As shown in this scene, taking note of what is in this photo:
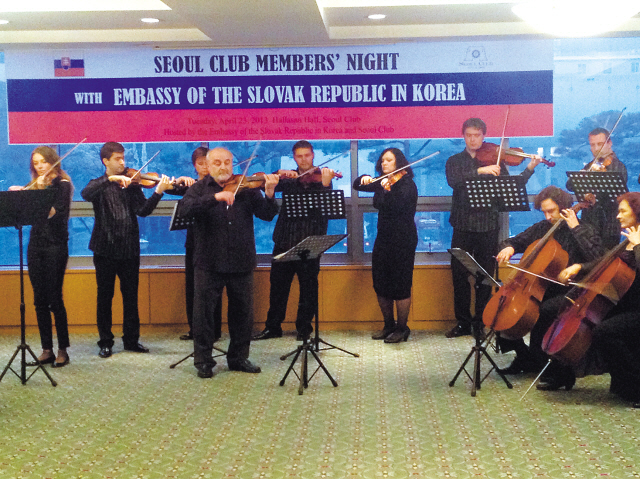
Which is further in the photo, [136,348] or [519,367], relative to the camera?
[136,348]

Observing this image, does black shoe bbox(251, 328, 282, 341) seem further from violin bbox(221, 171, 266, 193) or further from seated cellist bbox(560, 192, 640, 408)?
seated cellist bbox(560, 192, 640, 408)

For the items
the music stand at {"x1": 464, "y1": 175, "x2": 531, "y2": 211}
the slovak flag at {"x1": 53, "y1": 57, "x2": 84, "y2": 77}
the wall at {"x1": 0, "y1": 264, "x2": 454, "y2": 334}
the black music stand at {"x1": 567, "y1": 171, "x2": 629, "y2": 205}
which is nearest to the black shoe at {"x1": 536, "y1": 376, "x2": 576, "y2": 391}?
the music stand at {"x1": 464, "y1": 175, "x2": 531, "y2": 211}

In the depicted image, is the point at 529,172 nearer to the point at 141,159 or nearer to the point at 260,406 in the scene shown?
the point at 260,406

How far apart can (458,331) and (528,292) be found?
5.48ft

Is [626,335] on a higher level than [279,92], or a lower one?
lower

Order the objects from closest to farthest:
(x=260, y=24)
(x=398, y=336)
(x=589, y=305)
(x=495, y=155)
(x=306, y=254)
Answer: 1. (x=589, y=305)
2. (x=306, y=254)
3. (x=260, y=24)
4. (x=495, y=155)
5. (x=398, y=336)

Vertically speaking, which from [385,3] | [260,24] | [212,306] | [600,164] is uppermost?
[385,3]

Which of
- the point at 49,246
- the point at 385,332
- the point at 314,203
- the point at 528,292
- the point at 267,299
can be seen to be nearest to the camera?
the point at 528,292

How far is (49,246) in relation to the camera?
4.91 metres

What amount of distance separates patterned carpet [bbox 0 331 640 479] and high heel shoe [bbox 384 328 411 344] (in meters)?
0.57

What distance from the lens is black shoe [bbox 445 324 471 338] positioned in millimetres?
5875

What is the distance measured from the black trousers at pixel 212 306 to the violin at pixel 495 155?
2.03 m

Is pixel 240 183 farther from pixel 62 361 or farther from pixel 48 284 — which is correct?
pixel 62 361

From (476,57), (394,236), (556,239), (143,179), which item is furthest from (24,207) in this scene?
(476,57)
